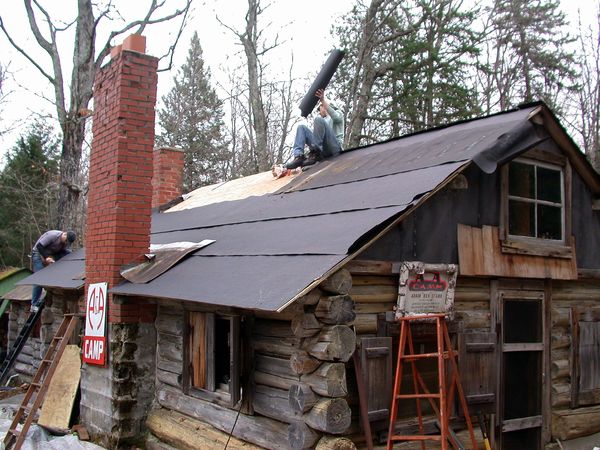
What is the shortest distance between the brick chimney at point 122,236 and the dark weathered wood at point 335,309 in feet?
11.8

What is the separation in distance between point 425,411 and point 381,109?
55.2 feet

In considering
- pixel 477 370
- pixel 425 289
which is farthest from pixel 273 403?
pixel 477 370

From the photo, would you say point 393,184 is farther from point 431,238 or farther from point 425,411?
point 425,411

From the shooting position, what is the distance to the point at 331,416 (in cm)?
554

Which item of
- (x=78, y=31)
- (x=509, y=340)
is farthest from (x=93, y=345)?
(x=78, y=31)

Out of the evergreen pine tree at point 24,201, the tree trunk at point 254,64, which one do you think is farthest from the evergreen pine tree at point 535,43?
the evergreen pine tree at point 24,201

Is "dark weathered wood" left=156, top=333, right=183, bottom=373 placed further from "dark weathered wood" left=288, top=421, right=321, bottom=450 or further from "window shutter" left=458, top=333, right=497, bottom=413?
"window shutter" left=458, top=333, right=497, bottom=413

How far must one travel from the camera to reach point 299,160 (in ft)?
35.1

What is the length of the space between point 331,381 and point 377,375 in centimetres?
72

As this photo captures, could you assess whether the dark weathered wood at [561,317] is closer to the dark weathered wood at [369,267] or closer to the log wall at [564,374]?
the log wall at [564,374]

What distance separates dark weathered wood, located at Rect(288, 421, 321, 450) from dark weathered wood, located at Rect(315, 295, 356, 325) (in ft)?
3.27

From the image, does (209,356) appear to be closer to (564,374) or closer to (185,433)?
(185,433)

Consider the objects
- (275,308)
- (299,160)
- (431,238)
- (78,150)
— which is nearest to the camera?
(275,308)

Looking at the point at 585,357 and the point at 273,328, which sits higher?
the point at 273,328
